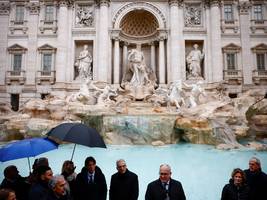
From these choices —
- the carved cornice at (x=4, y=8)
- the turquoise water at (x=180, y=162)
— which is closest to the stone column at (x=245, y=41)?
the turquoise water at (x=180, y=162)

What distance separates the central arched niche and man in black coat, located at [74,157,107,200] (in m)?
20.7

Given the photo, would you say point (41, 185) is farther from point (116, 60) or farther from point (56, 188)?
point (116, 60)

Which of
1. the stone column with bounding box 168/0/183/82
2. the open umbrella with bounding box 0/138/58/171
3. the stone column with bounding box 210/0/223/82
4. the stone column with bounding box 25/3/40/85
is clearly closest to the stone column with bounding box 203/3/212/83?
the stone column with bounding box 210/0/223/82

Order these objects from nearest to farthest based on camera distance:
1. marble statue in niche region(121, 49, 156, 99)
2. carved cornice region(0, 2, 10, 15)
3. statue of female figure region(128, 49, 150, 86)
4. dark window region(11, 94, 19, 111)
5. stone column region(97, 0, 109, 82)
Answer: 1. marble statue in niche region(121, 49, 156, 99)
2. statue of female figure region(128, 49, 150, 86)
3. stone column region(97, 0, 109, 82)
4. dark window region(11, 94, 19, 111)
5. carved cornice region(0, 2, 10, 15)

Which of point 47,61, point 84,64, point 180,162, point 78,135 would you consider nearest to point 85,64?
point 84,64

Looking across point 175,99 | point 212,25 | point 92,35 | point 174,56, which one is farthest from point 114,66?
point 212,25

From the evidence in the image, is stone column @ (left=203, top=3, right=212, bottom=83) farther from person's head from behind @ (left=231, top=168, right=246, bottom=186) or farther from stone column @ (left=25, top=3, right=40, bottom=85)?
person's head from behind @ (left=231, top=168, right=246, bottom=186)

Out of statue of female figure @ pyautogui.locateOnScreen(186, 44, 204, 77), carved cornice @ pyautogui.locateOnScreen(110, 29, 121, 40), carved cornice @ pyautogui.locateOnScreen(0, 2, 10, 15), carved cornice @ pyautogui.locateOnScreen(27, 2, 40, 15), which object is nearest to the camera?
carved cornice @ pyautogui.locateOnScreen(110, 29, 121, 40)

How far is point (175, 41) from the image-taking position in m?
23.3

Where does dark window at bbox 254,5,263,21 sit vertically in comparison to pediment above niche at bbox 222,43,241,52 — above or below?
above

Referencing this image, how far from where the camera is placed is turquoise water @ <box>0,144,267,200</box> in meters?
8.52

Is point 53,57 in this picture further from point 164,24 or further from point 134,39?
point 164,24

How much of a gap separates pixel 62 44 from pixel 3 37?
547 centimetres

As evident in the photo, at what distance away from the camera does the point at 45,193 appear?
12.4 ft
